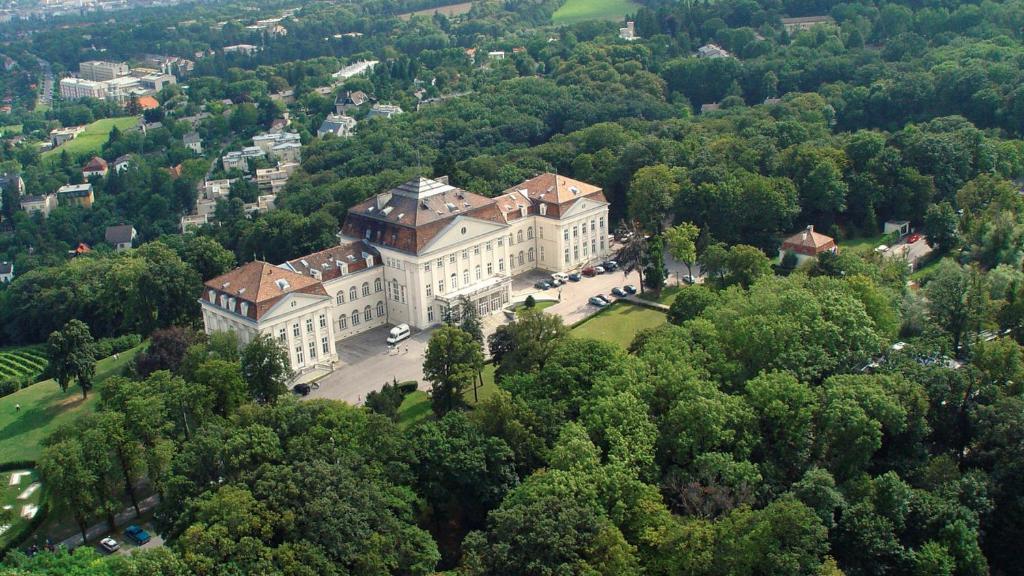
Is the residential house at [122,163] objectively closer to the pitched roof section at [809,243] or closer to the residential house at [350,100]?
Answer: the residential house at [350,100]

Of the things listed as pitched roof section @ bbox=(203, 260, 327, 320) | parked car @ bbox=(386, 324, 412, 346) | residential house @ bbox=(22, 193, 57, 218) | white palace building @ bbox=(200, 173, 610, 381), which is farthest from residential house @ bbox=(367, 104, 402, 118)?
pitched roof section @ bbox=(203, 260, 327, 320)

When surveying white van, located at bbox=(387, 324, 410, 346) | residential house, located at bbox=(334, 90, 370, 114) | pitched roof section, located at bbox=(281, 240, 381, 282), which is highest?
pitched roof section, located at bbox=(281, 240, 381, 282)

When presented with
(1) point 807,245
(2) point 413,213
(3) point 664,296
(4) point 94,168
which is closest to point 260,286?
(2) point 413,213

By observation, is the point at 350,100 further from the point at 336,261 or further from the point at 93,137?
the point at 336,261

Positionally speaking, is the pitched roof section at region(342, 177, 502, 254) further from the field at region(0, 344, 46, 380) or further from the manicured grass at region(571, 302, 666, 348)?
the field at region(0, 344, 46, 380)

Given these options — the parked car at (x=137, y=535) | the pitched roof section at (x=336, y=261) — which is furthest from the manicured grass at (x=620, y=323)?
the parked car at (x=137, y=535)

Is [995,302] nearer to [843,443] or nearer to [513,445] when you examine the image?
[843,443]
